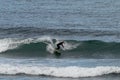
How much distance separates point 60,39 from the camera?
44.2 m

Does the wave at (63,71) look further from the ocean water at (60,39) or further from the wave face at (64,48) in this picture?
the wave face at (64,48)

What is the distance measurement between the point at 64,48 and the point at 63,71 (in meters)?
8.91

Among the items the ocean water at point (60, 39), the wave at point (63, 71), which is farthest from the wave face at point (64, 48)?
the wave at point (63, 71)

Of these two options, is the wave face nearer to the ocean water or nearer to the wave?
the ocean water

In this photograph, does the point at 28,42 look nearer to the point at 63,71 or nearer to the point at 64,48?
the point at 64,48

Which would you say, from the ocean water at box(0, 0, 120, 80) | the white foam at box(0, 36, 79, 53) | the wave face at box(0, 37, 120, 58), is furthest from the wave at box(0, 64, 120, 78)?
the white foam at box(0, 36, 79, 53)

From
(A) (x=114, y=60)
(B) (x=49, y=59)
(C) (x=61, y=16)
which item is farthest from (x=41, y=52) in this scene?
(C) (x=61, y=16)

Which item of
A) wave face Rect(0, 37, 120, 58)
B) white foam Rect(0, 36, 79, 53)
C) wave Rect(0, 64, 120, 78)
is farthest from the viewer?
white foam Rect(0, 36, 79, 53)

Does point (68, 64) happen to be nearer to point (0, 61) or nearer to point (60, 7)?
point (0, 61)

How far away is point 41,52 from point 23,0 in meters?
29.7

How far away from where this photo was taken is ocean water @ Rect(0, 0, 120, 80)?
31797 mm

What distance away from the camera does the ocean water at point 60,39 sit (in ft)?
104

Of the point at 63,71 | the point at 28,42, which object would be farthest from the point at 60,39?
the point at 63,71

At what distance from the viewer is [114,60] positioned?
35.8m
